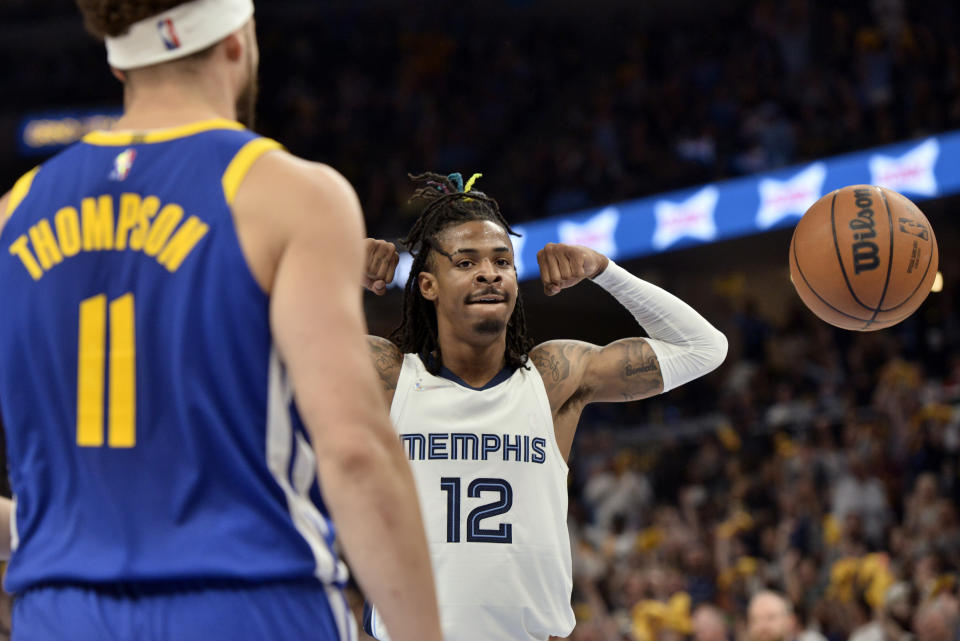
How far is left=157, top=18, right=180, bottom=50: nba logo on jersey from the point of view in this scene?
71.1 inches

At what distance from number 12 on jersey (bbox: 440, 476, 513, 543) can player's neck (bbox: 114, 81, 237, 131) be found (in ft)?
7.00

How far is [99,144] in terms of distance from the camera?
1.87 m

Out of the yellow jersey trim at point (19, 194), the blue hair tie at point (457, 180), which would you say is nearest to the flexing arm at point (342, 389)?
the yellow jersey trim at point (19, 194)

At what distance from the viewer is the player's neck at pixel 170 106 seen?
1.87 m

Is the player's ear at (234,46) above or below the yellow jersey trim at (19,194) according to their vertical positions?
above

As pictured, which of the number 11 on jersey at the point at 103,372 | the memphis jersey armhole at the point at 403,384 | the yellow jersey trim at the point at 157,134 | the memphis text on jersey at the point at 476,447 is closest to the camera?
the number 11 on jersey at the point at 103,372

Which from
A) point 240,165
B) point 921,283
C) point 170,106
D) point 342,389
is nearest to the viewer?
point 342,389

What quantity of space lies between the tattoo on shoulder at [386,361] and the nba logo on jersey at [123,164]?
2.26 meters

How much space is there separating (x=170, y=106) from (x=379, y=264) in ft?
7.53

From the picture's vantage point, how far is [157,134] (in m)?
1.84

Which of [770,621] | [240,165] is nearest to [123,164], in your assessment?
[240,165]

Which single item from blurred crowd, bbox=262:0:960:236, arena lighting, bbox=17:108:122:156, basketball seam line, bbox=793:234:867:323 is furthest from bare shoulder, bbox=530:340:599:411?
arena lighting, bbox=17:108:122:156

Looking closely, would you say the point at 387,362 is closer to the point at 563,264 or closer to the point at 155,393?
the point at 563,264

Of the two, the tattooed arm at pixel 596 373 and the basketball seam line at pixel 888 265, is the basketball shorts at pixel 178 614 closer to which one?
the tattooed arm at pixel 596 373
